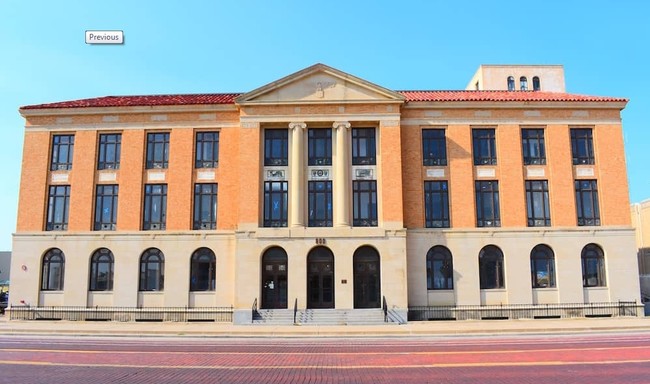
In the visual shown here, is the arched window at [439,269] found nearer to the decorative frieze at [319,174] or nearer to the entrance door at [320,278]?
the entrance door at [320,278]

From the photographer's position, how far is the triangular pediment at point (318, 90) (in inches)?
1262

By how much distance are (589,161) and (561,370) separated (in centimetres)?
2394

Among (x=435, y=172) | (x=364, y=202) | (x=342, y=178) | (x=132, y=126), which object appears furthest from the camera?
(x=132, y=126)

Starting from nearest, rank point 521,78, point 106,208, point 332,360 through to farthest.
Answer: point 332,360
point 106,208
point 521,78

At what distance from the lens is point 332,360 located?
591 inches

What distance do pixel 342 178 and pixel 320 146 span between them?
9.31 ft

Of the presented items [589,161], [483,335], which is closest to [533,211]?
[589,161]

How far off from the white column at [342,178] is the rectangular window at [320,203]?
1.41 ft

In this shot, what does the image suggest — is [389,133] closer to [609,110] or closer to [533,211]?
[533,211]

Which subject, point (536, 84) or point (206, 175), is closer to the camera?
point (206, 175)

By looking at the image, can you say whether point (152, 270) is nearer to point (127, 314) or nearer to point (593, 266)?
point (127, 314)

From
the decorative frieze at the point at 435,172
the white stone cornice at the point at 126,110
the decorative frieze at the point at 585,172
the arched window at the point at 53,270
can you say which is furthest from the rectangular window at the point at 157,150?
the decorative frieze at the point at 585,172

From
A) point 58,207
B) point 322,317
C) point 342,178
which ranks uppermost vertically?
point 342,178

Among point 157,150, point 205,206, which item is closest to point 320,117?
point 205,206
